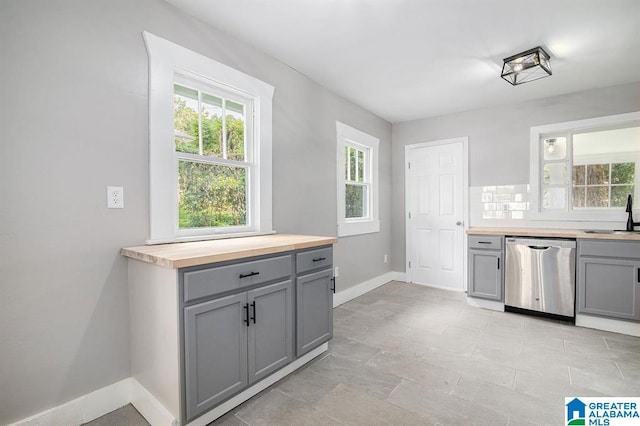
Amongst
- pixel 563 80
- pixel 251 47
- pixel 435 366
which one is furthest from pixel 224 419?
pixel 563 80

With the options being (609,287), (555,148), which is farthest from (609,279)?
(555,148)

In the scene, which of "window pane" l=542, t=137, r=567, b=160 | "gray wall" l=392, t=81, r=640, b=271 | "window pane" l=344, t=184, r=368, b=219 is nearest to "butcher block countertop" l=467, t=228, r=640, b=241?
"gray wall" l=392, t=81, r=640, b=271

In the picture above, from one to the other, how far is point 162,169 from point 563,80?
4.10 m

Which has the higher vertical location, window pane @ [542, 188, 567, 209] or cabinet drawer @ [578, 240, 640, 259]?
window pane @ [542, 188, 567, 209]

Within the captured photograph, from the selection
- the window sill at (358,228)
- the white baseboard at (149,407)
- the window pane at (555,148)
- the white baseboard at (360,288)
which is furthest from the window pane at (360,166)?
the white baseboard at (149,407)

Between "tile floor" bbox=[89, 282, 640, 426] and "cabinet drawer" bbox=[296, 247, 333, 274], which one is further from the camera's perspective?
"cabinet drawer" bbox=[296, 247, 333, 274]

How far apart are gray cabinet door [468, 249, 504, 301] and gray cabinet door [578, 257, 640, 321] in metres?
0.72

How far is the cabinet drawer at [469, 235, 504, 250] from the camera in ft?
11.7

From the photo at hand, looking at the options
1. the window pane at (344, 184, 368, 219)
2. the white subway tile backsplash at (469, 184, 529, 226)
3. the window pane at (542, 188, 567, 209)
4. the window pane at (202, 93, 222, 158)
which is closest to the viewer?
the window pane at (202, 93, 222, 158)

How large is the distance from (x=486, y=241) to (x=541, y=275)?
63cm

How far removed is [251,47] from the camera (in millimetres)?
2680

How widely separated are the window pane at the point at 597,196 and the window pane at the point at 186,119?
446 centimetres

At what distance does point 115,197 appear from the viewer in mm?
1861

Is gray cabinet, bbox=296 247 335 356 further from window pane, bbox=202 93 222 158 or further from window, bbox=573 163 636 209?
window, bbox=573 163 636 209
